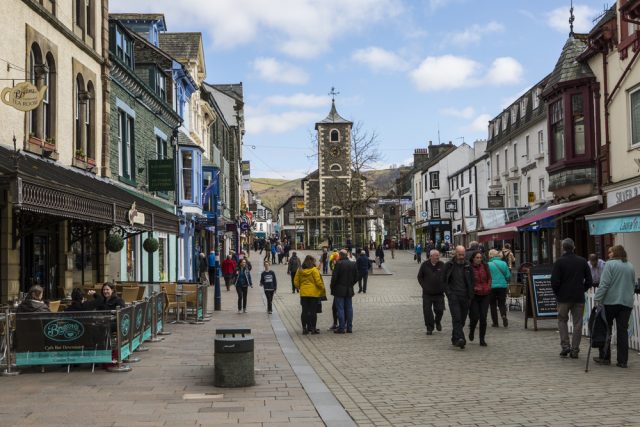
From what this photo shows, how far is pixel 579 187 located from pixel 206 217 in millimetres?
19915

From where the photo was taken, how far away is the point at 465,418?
7.58 meters

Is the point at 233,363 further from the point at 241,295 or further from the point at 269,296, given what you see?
the point at 241,295

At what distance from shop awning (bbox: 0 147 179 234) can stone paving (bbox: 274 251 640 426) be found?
4.54 m

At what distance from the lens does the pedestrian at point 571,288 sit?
11.7 meters

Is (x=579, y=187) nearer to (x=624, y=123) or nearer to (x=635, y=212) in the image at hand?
(x=624, y=123)

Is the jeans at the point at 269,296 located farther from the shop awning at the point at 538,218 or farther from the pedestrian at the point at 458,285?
the shop awning at the point at 538,218

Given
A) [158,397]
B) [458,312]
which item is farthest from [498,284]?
[158,397]

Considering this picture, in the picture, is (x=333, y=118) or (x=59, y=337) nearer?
(x=59, y=337)

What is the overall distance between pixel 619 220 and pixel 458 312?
187 inches

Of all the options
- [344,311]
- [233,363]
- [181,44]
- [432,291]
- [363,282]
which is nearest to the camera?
[233,363]

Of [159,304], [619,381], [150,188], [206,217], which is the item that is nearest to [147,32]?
[206,217]

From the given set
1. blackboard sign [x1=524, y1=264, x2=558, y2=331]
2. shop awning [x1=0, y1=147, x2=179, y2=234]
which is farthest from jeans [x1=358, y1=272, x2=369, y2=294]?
blackboard sign [x1=524, y1=264, x2=558, y2=331]

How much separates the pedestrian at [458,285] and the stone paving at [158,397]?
323cm

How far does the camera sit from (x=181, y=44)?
128ft
